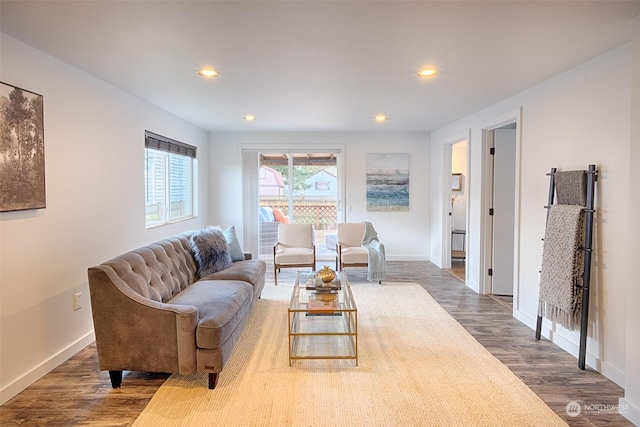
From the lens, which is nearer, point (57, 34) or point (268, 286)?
point (57, 34)

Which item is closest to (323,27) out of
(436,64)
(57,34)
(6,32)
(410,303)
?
(436,64)

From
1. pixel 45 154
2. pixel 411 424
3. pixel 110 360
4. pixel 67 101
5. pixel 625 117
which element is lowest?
pixel 411 424

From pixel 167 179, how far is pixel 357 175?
10.6 feet

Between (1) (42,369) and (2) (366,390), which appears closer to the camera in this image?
(2) (366,390)

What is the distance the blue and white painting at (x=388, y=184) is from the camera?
277 inches

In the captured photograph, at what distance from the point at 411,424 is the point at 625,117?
2.42m

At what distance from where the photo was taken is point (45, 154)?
9.25 feet

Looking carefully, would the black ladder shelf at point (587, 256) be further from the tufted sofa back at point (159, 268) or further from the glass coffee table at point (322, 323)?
the tufted sofa back at point (159, 268)

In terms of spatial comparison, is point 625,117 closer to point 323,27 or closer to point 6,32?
point 323,27

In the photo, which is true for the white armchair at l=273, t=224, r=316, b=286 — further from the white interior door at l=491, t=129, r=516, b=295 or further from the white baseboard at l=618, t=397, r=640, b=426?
the white baseboard at l=618, t=397, r=640, b=426

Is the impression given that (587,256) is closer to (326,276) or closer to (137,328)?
(326,276)

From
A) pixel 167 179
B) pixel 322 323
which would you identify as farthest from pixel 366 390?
pixel 167 179

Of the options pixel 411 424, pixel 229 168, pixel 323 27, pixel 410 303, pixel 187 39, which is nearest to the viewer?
pixel 411 424

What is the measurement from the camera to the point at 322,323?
3.50 metres
